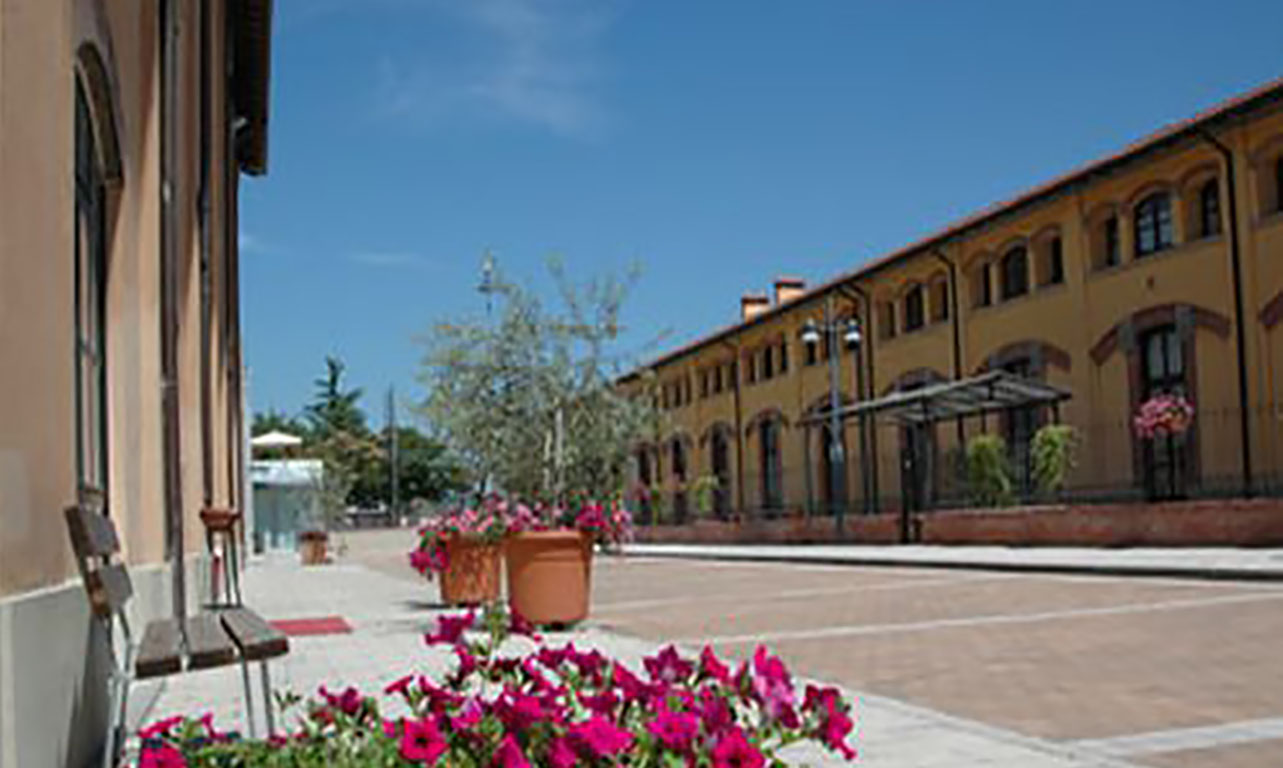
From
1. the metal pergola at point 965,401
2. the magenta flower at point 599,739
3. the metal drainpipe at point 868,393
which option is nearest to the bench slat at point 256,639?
the magenta flower at point 599,739

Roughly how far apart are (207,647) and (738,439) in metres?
41.2

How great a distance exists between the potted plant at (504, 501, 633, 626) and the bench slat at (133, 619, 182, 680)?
20.7 ft

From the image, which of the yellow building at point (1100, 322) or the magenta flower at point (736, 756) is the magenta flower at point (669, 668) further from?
the yellow building at point (1100, 322)

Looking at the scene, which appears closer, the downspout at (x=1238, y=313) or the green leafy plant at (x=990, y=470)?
the downspout at (x=1238, y=313)

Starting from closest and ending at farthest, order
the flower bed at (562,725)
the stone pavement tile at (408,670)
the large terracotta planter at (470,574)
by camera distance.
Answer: the flower bed at (562,725), the stone pavement tile at (408,670), the large terracotta planter at (470,574)

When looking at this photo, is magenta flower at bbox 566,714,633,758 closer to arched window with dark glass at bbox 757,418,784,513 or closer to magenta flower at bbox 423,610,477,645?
magenta flower at bbox 423,610,477,645

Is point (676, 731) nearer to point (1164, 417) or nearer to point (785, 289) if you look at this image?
point (1164, 417)

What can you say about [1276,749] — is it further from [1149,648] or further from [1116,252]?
[1116,252]

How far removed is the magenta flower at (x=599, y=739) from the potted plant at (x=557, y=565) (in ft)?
27.0

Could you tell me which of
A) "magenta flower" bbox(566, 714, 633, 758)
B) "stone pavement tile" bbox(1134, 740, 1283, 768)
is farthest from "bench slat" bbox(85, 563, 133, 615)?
"stone pavement tile" bbox(1134, 740, 1283, 768)

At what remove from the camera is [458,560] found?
14414 mm

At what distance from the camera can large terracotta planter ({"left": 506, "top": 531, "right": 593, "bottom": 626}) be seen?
11.4m

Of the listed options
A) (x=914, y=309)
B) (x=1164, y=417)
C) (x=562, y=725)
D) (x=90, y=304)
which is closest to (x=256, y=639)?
(x=562, y=725)

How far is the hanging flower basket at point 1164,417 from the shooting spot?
73.5 feet
